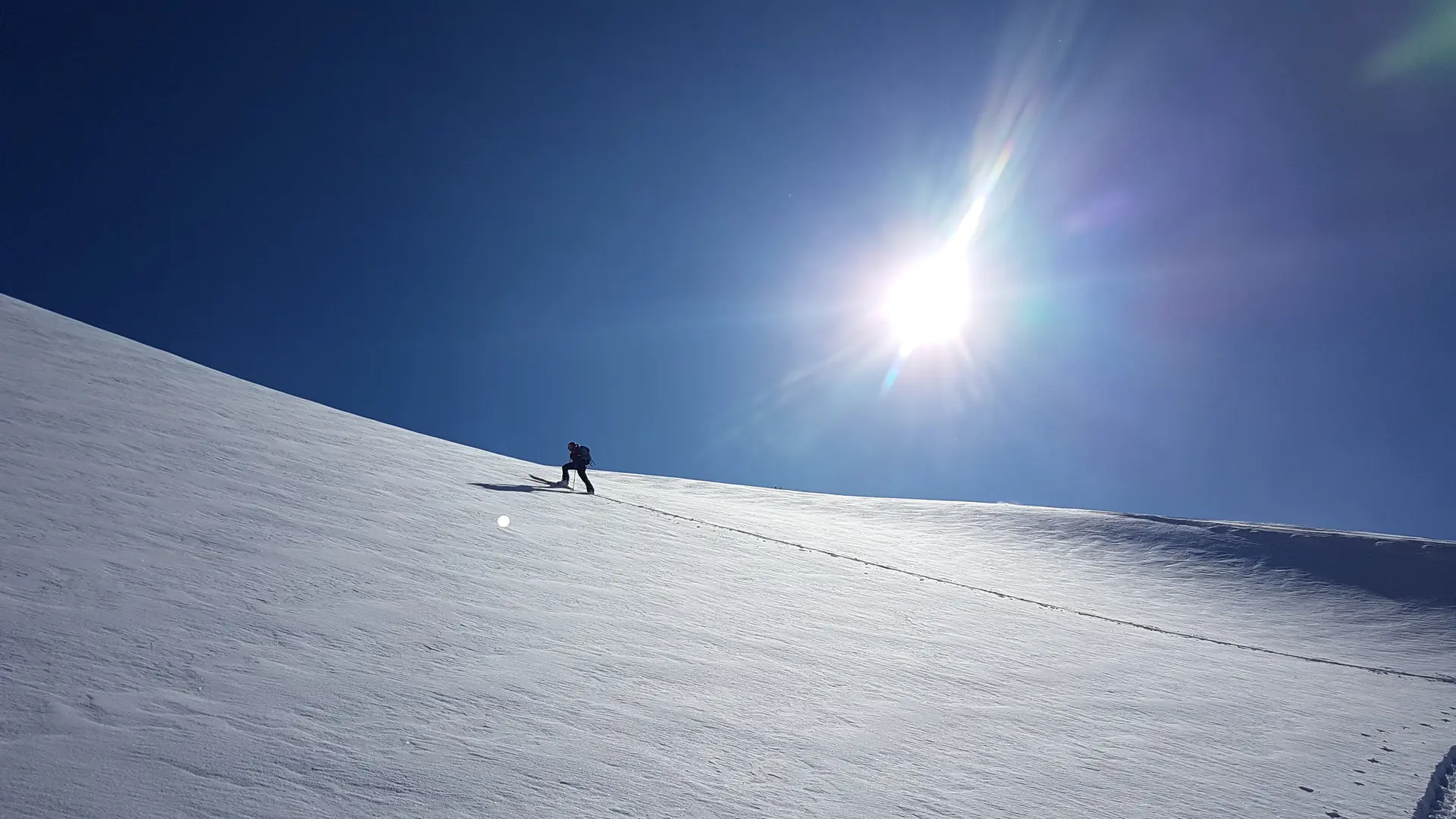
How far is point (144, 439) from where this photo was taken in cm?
817

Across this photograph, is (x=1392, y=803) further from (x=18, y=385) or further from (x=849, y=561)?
(x=18, y=385)

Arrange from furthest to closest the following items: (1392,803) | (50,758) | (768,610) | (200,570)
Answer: (768,610), (200,570), (1392,803), (50,758)

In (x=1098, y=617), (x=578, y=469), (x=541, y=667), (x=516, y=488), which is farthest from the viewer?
(x=578, y=469)

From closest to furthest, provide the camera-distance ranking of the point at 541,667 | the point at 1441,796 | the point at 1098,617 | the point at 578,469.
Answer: the point at 541,667 < the point at 1441,796 < the point at 1098,617 < the point at 578,469

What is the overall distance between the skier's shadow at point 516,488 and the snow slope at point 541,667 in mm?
117

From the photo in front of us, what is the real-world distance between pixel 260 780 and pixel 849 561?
30.6 feet

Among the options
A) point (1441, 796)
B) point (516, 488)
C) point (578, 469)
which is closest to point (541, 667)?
point (1441, 796)

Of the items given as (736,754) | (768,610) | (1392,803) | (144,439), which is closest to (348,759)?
(736,754)

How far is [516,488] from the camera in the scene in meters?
12.3

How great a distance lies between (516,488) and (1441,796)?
11.5 metres

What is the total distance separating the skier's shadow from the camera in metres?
11.5

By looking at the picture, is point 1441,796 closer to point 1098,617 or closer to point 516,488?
point 1098,617

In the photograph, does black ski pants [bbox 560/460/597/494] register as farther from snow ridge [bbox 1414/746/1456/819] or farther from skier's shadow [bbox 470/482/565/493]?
snow ridge [bbox 1414/746/1456/819]

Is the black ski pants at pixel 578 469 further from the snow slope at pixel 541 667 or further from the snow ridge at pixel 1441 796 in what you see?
the snow ridge at pixel 1441 796
